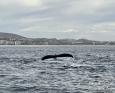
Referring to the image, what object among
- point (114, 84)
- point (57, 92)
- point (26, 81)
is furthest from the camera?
point (26, 81)

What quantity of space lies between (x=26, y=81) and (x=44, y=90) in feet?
21.1

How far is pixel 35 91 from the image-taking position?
31.4m

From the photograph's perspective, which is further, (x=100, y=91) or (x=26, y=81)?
(x=26, y=81)

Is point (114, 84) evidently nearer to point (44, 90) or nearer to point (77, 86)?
point (77, 86)

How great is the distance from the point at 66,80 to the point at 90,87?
20.0ft

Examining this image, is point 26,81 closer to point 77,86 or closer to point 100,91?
point 77,86

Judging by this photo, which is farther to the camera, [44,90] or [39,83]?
[39,83]

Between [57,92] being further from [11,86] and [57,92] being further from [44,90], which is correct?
[11,86]

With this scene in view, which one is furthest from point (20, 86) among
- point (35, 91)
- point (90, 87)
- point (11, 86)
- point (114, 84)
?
point (114, 84)

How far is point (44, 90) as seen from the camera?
104 ft

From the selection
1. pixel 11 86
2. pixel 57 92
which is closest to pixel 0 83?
pixel 11 86

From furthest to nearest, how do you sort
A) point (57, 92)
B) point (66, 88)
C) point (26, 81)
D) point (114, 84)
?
point (26, 81), point (114, 84), point (66, 88), point (57, 92)

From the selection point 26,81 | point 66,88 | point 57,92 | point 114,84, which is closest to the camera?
point 57,92

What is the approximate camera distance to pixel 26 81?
38.0 metres
